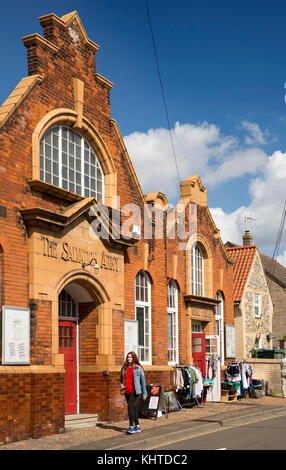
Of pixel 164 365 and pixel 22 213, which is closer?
pixel 22 213

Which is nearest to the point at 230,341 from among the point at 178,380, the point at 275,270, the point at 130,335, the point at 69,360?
the point at 178,380

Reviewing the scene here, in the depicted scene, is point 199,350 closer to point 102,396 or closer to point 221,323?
point 221,323

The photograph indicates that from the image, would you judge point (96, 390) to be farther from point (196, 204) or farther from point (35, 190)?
point (196, 204)

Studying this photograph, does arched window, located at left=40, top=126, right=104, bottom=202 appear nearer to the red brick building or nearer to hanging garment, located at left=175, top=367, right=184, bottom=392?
the red brick building

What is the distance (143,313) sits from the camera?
1828cm

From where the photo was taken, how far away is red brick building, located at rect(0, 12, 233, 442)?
1290 centimetres

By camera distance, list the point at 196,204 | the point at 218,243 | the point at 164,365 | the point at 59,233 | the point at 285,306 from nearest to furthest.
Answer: the point at 59,233 → the point at 164,365 → the point at 196,204 → the point at 218,243 → the point at 285,306

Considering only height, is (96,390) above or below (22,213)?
below

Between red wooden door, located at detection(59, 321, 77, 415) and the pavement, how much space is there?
0.91 meters

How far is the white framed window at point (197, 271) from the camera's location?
2162 cm

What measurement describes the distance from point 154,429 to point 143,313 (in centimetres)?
487

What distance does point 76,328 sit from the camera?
15898 millimetres
